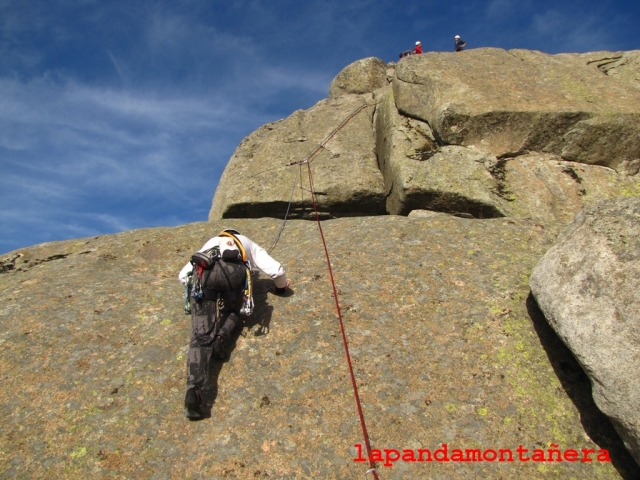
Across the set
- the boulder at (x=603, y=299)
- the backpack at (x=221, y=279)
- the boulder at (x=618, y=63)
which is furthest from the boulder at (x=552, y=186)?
the backpack at (x=221, y=279)

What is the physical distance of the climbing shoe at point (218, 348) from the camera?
763 centimetres

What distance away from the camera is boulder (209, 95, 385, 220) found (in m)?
14.6

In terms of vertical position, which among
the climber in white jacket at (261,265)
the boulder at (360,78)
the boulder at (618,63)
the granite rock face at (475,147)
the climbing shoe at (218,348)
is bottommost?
the climbing shoe at (218,348)

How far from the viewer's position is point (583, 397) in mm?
6891

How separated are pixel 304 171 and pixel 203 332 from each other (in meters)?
8.71

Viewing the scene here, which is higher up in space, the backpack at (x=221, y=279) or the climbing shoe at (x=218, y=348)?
the backpack at (x=221, y=279)

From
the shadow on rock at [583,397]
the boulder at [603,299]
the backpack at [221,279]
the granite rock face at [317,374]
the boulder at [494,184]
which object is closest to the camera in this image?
the boulder at [603,299]

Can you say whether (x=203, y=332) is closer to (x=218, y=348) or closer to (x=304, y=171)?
(x=218, y=348)

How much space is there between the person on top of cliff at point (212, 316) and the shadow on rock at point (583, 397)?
467 centimetres

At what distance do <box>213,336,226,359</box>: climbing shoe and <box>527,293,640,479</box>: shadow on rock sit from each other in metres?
5.21

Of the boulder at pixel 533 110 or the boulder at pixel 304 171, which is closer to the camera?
the boulder at pixel 533 110

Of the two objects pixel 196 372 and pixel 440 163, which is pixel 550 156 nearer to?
pixel 440 163

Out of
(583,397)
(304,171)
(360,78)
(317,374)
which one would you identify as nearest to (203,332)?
(317,374)

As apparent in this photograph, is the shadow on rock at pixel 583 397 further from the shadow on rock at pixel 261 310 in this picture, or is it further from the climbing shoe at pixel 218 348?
the climbing shoe at pixel 218 348
